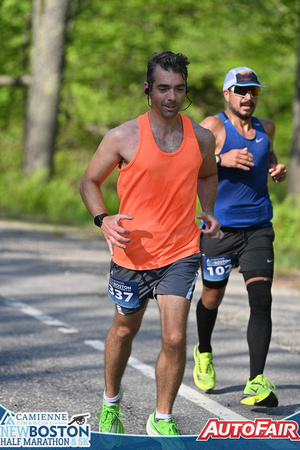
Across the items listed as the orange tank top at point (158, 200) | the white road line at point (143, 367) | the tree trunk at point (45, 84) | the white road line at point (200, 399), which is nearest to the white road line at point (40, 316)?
the white road line at point (143, 367)

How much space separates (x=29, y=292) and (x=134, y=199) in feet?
17.8

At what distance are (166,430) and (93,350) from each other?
8.72ft

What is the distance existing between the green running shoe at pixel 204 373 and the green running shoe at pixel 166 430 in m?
1.43

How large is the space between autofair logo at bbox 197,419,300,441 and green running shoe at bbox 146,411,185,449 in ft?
1.05

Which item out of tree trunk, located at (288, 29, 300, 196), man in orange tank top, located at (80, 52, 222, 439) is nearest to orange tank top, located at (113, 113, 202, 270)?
man in orange tank top, located at (80, 52, 222, 439)

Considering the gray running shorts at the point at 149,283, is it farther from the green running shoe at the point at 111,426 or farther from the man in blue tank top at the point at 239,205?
the man in blue tank top at the point at 239,205

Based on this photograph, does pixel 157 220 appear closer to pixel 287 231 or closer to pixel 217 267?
pixel 217 267

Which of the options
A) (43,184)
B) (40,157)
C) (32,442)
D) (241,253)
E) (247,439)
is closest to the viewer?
(32,442)

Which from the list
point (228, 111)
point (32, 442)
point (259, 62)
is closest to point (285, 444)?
point (32, 442)

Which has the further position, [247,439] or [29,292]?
[29,292]

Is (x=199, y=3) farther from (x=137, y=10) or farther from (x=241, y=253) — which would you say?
(x=241, y=253)

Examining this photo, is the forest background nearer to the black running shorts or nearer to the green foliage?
the green foliage

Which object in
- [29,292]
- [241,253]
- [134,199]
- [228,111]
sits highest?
[228,111]

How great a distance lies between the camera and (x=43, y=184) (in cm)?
2217
